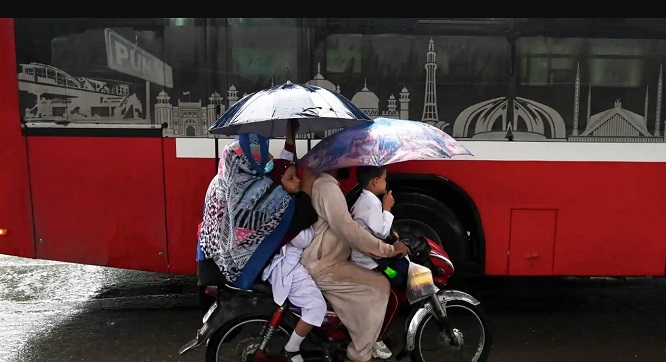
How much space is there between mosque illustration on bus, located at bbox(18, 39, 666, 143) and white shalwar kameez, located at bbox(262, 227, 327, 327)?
1617 millimetres

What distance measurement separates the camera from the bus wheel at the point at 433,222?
4.52m

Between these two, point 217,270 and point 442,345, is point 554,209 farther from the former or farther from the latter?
point 217,270

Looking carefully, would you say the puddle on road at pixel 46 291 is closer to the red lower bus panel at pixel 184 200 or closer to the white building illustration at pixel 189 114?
the red lower bus panel at pixel 184 200

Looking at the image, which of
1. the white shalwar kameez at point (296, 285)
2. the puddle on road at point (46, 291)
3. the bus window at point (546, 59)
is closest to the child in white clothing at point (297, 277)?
the white shalwar kameez at point (296, 285)

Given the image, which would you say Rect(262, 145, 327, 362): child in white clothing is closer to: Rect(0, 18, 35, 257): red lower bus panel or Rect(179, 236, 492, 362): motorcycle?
Rect(179, 236, 492, 362): motorcycle

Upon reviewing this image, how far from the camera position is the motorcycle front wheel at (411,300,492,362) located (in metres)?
3.39

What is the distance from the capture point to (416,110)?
4.38m

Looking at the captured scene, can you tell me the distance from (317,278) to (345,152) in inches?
28.1

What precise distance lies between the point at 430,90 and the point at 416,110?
0.18 metres

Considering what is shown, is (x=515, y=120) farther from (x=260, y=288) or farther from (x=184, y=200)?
(x=184, y=200)

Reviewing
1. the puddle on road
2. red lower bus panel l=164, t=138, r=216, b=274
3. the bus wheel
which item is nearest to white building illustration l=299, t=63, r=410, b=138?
the bus wheel

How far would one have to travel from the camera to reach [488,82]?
4332 mm
